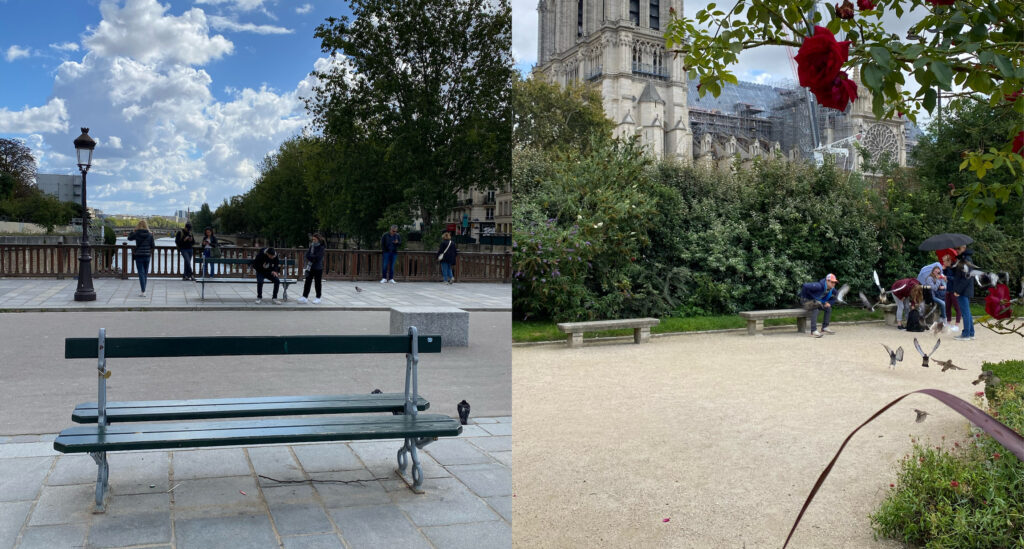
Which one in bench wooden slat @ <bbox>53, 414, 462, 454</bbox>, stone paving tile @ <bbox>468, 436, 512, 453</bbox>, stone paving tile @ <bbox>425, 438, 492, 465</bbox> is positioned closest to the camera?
bench wooden slat @ <bbox>53, 414, 462, 454</bbox>

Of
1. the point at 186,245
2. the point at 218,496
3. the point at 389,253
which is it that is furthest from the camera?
the point at 389,253

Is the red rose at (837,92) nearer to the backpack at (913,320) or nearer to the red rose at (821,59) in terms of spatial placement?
the red rose at (821,59)

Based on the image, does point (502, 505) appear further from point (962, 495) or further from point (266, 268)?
point (266, 268)

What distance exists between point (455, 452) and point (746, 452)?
1.46 meters

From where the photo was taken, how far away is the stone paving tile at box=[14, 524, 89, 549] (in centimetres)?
274

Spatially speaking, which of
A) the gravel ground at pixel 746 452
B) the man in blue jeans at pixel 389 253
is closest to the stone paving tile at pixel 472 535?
the gravel ground at pixel 746 452

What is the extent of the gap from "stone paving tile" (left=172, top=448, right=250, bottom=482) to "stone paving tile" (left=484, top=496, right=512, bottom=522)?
1163 mm

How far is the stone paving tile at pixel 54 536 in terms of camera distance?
2.74 metres

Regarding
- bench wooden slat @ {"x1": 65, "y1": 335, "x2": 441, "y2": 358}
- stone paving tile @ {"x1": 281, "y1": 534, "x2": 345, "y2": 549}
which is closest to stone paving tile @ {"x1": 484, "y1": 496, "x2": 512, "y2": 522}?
stone paving tile @ {"x1": 281, "y1": 534, "x2": 345, "y2": 549}

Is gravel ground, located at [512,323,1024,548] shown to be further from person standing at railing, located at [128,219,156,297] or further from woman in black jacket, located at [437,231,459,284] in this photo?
woman in black jacket, located at [437,231,459,284]

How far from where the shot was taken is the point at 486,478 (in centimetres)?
375

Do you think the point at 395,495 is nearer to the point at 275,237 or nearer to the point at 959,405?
the point at 959,405

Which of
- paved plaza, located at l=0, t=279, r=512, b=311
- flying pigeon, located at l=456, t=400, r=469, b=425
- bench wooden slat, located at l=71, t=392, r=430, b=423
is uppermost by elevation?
bench wooden slat, located at l=71, t=392, r=430, b=423

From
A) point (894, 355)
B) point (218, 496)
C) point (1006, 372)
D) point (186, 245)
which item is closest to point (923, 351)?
point (894, 355)
